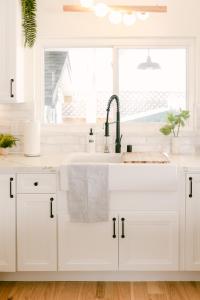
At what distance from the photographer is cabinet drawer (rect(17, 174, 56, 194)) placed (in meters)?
3.90

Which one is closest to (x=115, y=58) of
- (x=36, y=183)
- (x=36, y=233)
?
(x=36, y=183)

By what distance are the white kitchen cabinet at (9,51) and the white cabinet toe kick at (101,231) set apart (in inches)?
28.9

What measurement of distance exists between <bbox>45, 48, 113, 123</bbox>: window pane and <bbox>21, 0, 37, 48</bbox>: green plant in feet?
0.76

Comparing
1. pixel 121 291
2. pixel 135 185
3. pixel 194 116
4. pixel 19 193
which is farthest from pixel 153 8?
pixel 121 291

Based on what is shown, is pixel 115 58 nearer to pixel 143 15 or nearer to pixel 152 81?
pixel 152 81

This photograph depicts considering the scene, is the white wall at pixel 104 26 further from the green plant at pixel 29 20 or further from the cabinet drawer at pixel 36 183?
the cabinet drawer at pixel 36 183

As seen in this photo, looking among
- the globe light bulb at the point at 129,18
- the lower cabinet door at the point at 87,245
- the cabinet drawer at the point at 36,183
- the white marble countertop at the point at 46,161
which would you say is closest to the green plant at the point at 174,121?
the white marble countertop at the point at 46,161

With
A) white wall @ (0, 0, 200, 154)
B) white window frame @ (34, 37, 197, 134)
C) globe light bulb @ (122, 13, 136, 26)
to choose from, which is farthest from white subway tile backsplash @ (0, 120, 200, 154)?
globe light bulb @ (122, 13, 136, 26)

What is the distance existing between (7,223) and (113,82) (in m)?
1.56

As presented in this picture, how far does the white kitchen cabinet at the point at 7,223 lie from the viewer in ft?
12.9

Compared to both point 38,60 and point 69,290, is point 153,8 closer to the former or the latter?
point 38,60

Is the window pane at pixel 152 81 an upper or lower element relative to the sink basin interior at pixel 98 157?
upper

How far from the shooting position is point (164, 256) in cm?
397

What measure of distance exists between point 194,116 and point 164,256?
4.34 feet
